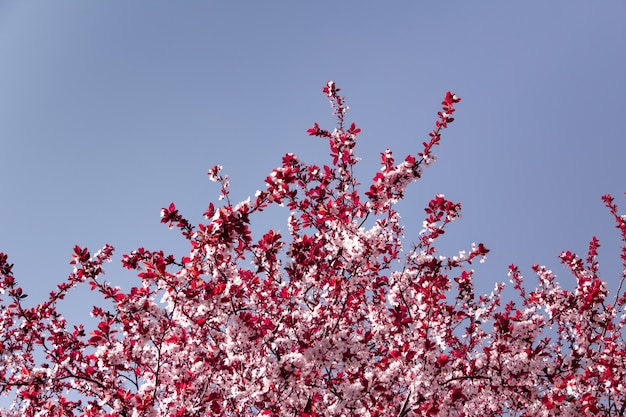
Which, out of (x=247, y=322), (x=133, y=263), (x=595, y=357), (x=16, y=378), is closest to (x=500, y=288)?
(x=595, y=357)

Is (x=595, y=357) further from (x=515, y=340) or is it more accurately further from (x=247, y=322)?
(x=247, y=322)

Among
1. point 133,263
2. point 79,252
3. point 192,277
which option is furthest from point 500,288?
point 79,252

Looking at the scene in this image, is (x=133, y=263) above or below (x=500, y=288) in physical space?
below

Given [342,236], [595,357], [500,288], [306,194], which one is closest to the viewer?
[342,236]

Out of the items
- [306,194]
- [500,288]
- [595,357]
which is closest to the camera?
[595,357]

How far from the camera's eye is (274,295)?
5.76 metres

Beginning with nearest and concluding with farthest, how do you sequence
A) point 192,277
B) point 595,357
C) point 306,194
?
point 192,277 < point 595,357 < point 306,194

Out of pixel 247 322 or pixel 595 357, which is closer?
pixel 247 322

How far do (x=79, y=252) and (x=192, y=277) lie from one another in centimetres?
168

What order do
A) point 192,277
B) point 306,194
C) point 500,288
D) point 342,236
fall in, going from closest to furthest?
point 192,277
point 342,236
point 306,194
point 500,288

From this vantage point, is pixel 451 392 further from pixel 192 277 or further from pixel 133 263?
pixel 133 263

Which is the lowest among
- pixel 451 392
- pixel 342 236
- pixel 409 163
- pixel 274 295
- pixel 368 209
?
pixel 451 392

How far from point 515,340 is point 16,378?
6.86m

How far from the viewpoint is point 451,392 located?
196 inches
